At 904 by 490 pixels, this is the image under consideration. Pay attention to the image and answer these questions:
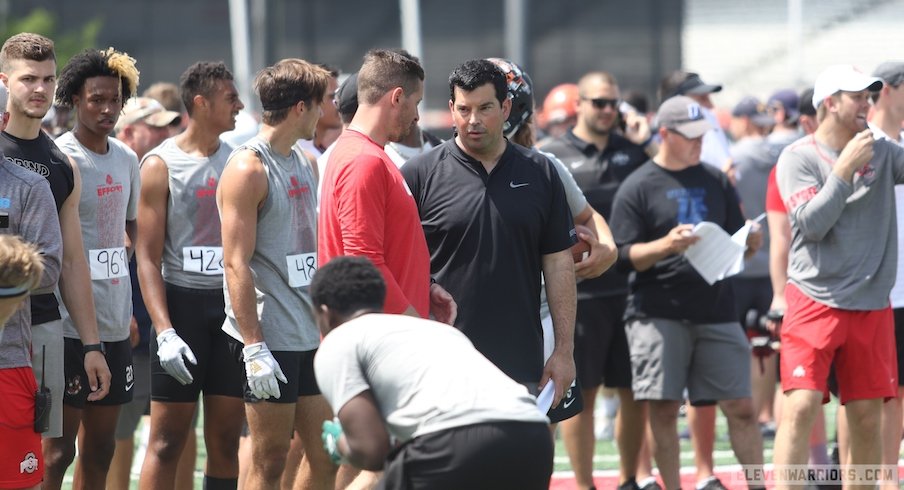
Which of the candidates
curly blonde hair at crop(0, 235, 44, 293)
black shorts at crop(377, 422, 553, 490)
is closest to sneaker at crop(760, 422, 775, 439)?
black shorts at crop(377, 422, 553, 490)

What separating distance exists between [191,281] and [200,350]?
33 cm

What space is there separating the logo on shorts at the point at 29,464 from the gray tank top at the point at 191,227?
162cm

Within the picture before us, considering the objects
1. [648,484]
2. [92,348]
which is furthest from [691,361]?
[92,348]

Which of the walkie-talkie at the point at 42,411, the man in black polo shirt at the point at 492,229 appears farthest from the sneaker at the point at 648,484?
the walkie-talkie at the point at 42,411

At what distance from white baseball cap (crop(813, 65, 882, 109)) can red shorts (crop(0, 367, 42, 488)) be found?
394 centimetres

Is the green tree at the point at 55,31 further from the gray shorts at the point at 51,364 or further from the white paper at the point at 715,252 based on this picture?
the gray shorts at the point at 51,364

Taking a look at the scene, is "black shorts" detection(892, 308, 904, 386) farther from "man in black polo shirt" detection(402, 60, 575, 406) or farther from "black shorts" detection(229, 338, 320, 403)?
"black shorts" detection(229, 338, 320, 403)

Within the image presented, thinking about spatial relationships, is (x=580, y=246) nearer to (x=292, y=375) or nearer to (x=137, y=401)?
(x=292, y=375)

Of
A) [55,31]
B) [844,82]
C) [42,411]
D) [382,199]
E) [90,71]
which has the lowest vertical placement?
[42,411]

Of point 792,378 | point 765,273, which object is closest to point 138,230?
point 792,378

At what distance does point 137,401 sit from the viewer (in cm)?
738

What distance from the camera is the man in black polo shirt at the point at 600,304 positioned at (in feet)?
24.8

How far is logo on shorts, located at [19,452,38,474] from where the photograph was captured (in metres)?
4.75

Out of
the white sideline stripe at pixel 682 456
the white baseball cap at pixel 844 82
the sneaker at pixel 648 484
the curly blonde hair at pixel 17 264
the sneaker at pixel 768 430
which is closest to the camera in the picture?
the curly blonde hair at pixel 17 264
